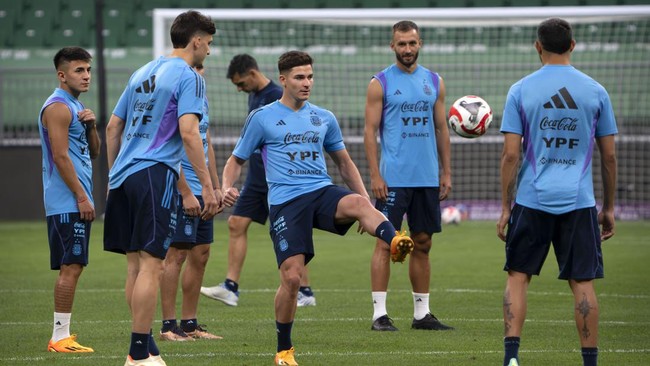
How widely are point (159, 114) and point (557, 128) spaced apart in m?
2.36

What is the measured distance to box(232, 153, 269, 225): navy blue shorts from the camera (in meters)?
11.1

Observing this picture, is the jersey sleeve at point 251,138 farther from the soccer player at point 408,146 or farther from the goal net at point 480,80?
the goal net at point 480,80

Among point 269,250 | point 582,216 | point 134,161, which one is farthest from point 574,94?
point 269,250

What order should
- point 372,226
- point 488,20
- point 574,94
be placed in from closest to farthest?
point 574,94
point 372,226
point 488,20

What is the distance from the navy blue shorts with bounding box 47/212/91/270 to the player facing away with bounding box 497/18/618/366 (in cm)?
314

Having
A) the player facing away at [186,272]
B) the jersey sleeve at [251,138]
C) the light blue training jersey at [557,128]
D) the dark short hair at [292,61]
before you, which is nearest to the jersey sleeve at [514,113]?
the light blue training jersey at [557,128]

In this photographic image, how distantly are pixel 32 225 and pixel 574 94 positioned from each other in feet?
51.2

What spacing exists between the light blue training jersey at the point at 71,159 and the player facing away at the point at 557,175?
10.4 ft

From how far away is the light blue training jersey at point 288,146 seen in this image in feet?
24.8

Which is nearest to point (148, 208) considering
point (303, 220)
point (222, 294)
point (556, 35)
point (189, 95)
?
point (189, 95)

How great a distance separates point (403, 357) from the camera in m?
7.52

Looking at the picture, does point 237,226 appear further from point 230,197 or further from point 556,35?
Result: point 556,35

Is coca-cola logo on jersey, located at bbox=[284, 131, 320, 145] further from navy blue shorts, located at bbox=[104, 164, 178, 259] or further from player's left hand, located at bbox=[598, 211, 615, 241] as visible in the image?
player's left hand, located at bbox=[598, 211, 615, 241]

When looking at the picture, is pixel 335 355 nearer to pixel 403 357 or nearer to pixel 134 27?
pixel 403 357
